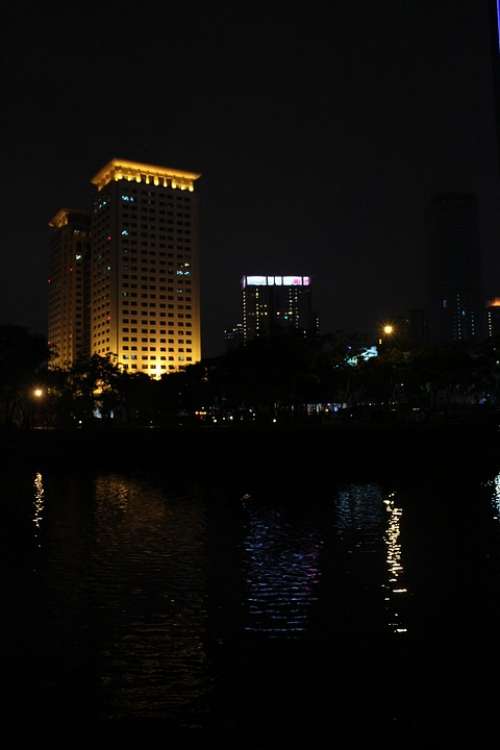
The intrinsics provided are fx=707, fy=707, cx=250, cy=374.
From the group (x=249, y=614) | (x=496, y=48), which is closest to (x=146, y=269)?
(x=496, y=48)

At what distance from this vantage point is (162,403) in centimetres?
8931

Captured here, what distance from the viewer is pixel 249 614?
397 inches

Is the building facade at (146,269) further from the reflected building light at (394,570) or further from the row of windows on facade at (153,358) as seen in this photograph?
the reflected building light at (394,570)

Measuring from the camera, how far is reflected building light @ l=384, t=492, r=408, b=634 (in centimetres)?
983

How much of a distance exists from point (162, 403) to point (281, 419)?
26.3m

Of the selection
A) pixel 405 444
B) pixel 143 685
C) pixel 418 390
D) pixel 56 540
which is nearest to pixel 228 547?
pixel 56 540

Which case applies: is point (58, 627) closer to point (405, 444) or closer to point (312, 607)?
point (312, 607)

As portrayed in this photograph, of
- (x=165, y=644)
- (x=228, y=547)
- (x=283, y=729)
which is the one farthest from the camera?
(x=228, y=547)

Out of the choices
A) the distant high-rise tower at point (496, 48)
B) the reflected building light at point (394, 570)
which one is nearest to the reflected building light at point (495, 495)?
the reflected building light at point (394, 570)

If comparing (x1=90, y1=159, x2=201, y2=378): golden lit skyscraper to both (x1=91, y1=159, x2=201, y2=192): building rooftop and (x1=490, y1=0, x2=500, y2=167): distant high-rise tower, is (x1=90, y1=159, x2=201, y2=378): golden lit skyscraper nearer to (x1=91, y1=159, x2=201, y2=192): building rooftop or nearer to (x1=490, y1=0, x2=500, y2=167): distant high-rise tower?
(x1=91, y1=159, x2=201, y2=192): building rooftop

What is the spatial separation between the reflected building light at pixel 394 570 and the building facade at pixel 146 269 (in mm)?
165735

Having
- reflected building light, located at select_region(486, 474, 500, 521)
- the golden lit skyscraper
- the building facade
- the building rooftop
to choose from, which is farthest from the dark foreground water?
the building rooftop

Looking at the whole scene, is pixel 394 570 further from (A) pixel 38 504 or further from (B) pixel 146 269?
(B) pixel 146 269

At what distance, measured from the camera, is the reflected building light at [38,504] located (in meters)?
17.8
